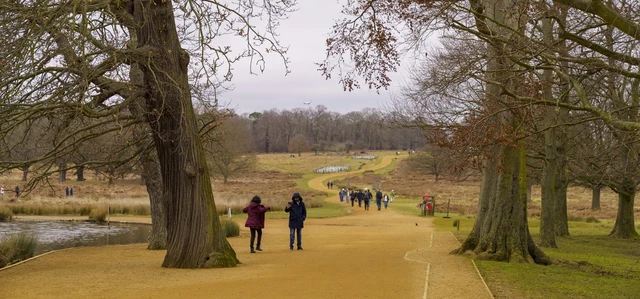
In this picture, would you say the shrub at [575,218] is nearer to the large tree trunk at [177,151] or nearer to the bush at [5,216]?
the bush at [5,216]

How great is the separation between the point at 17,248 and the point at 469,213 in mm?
34219

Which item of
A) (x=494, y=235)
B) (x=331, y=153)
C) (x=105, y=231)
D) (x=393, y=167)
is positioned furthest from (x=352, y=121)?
(x=494, y=235)

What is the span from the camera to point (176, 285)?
1152 cm

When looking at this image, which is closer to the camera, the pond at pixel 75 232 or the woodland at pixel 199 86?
the woodland at pixel 199 86

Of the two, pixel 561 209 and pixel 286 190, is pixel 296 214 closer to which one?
pixel 561 209

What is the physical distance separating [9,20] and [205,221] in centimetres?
549

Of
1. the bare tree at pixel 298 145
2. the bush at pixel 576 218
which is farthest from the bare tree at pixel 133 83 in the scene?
the bare tree at pixel 298 145

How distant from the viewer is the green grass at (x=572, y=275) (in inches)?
486

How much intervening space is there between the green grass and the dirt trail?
608 mm

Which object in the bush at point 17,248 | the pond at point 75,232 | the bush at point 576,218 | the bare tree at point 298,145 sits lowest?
the pond at point 75,232

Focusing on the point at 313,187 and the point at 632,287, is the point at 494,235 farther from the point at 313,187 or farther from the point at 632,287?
the point at 313,187

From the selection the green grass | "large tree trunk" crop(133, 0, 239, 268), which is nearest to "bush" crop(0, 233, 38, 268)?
"large tree trunk" crop(133, 0, 239, 268)

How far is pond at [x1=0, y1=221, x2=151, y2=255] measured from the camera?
25.0 m

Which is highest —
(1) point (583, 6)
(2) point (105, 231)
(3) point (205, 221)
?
(1) point (583, 6)
